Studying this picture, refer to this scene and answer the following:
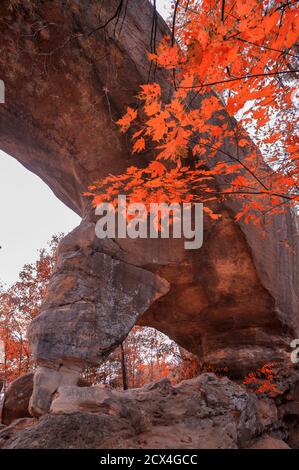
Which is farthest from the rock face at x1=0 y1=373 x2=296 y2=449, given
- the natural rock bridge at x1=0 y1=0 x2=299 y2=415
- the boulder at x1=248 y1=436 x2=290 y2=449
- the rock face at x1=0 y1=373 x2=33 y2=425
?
the rock face at x1=0 y1=373 x2=33 y2=425

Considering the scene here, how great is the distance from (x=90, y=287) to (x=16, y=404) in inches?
122

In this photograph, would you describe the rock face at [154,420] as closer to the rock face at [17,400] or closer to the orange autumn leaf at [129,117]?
the rock face at [17,400]

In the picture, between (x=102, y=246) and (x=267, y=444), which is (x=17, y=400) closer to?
(x=102, y=246)

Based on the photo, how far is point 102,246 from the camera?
700 cm

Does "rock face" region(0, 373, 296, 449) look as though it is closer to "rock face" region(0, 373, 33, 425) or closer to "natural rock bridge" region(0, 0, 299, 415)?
"natural rock bridge" region(0, 0, 299, 415)

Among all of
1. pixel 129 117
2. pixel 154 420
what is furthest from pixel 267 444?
pixel 129 117

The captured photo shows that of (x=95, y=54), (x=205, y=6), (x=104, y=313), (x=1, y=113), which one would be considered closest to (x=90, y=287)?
(x=104, y=313)

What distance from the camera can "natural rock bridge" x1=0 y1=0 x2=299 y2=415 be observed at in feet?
19.1

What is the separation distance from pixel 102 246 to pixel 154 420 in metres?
3.61

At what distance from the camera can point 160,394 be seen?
633 centimetres

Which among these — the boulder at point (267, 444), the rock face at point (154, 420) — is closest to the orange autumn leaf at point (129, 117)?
the rock face at point (154, 420)

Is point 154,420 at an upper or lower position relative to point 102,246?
lower

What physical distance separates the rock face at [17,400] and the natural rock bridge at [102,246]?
191cm
